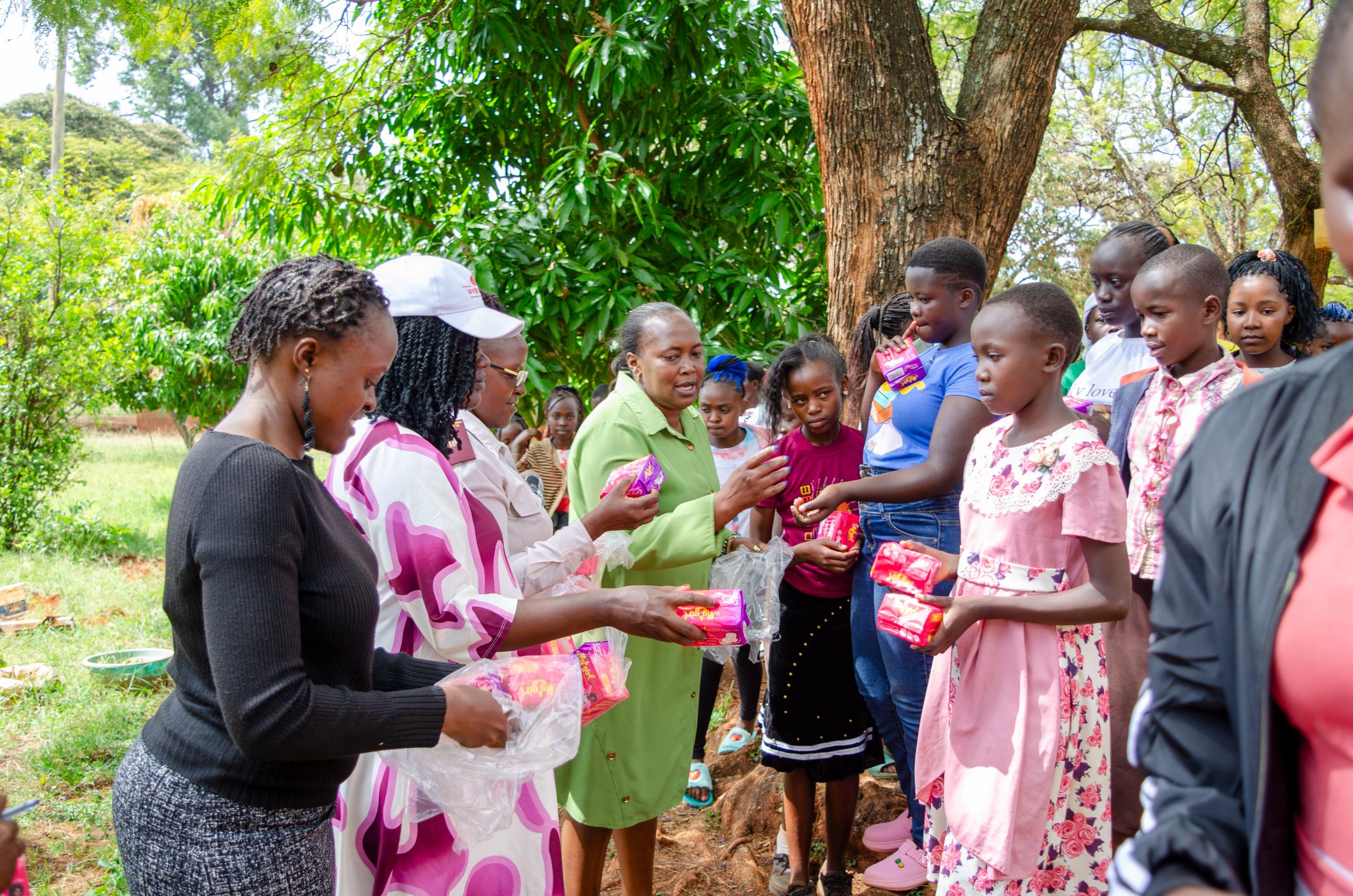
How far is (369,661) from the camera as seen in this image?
1.85 metres

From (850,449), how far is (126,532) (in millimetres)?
9445

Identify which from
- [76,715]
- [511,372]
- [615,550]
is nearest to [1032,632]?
[615,550]

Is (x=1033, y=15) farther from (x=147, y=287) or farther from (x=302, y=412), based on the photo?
(x=147, y=287)

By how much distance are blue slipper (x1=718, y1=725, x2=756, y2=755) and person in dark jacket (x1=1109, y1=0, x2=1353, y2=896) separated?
3.97m

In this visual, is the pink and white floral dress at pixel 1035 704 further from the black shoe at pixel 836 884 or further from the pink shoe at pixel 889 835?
the pink shoe at pixel 889 835

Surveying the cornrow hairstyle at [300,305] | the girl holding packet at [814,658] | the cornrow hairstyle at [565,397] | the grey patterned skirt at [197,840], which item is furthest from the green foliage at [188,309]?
the grey patterned skirt at [197,840]

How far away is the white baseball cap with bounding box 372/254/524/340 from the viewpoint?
2303 millimetres

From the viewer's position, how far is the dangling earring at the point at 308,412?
5.90 feet

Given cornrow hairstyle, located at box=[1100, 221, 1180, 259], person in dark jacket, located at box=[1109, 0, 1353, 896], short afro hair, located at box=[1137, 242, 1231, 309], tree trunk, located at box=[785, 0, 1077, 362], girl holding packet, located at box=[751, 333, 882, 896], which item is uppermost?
tree trunk, located at box=[785, 0, 1077, 362]

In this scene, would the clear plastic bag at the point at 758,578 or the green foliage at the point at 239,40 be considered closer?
the clear plastic bag at the point at 758,578

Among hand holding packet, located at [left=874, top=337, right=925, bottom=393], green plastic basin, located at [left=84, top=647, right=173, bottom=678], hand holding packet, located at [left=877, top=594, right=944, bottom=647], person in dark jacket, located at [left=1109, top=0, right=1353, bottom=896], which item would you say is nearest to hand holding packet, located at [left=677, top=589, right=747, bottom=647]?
hand holding packet, located at [left=877, top=594, right=944, bottom=647]

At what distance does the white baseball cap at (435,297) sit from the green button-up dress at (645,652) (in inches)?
36.3

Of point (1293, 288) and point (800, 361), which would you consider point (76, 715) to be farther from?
point (1293, 288)

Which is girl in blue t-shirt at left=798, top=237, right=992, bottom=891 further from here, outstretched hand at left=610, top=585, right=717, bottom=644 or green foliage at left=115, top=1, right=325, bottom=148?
green foliage at left=115, top=1, right=325, bottom=148
